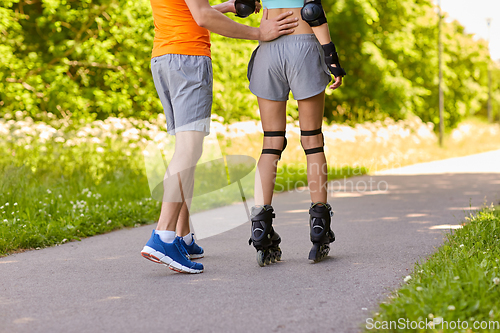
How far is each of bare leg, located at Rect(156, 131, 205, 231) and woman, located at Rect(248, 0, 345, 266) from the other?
0.45m

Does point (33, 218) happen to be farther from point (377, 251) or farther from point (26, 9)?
point (26, 9)

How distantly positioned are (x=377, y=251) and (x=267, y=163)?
1.00 meters

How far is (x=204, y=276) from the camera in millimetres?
3141

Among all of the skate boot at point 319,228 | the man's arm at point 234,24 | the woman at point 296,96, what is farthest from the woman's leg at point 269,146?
the man's arm at point 234,24

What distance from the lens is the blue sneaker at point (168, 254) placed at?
3.02 meters

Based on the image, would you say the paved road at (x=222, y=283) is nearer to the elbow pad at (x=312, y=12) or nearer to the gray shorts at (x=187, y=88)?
the gray shorts at (x=187, y=88)

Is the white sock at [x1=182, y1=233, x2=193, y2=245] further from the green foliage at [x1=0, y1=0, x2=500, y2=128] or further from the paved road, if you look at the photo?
the green foliage at [x1=0, y1=0, x2=500, y2=128]

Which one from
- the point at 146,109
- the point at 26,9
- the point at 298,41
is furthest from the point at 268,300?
the point at 26,9

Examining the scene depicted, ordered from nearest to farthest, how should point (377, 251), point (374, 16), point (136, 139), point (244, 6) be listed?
point (244, 6) → point (377, 251) → point (136, 139) → point (374, 16)

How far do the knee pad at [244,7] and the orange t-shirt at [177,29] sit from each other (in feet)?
1.05

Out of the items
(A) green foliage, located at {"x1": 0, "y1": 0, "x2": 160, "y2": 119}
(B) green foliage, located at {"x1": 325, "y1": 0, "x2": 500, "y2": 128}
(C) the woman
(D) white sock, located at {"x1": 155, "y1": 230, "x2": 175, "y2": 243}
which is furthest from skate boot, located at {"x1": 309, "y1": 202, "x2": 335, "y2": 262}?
(B) green foliage, located at {"x1": 325, "y1": 0, "x2": 500, "y2": 128}

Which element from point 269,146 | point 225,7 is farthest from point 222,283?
point 225,7

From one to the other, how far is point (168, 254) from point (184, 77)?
1.02 m

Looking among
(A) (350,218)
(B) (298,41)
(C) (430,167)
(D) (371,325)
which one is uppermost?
(B) (298,41)
